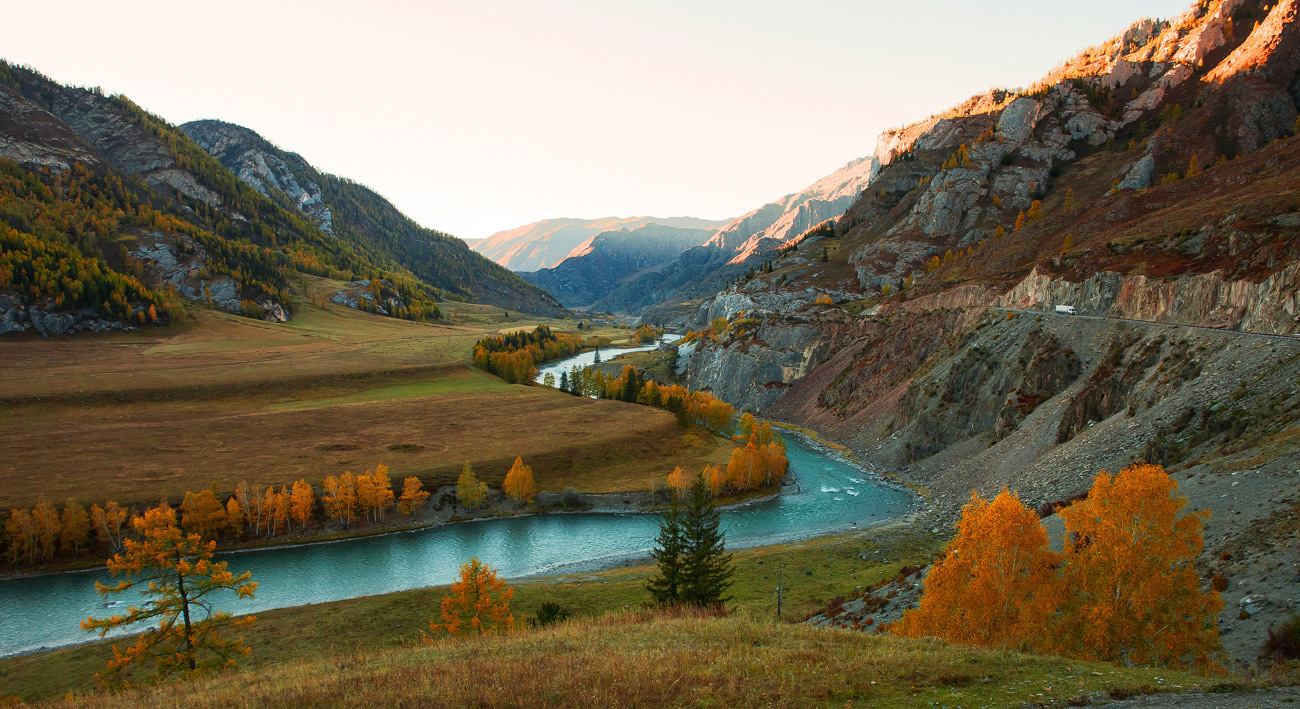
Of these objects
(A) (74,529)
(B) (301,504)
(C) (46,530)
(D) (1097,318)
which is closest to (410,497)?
(B) (301,504)

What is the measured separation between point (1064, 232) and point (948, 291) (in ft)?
85.6

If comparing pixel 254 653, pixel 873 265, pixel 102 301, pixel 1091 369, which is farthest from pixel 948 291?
pixel 102 301

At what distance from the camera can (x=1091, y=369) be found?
225 ft

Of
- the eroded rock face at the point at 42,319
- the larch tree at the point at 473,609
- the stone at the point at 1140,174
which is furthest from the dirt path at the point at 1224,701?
the eroded rock face at the point at 42,319

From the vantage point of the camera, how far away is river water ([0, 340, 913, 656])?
2114 inches

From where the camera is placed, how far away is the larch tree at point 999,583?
20.5 metres

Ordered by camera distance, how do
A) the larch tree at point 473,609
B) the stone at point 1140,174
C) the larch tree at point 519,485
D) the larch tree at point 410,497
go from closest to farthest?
the larch tree at point 473,609 → the larch tree at point 410,497 → the larch tree at point 519,485 → the stone at point 1140,174

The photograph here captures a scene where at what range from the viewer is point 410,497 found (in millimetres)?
76312

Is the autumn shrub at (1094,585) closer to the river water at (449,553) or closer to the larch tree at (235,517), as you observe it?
the river water at (449,553)

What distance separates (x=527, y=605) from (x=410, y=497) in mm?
35512

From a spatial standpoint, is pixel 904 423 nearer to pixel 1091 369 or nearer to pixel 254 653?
pixel 1091 369

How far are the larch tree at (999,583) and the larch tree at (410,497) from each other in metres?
68.0

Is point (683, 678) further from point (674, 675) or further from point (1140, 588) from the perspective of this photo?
point (1140, 588)

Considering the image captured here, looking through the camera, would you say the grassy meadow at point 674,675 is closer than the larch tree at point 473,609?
Yes
